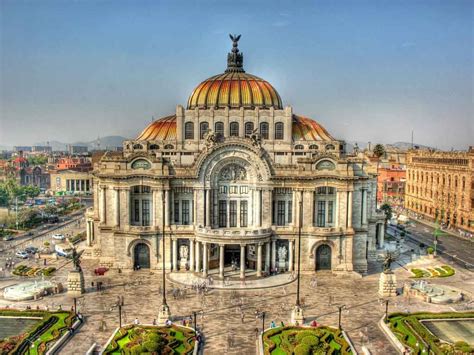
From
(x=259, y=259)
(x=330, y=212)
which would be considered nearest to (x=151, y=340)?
(x=259, y=259)

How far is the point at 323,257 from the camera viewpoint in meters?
70.9

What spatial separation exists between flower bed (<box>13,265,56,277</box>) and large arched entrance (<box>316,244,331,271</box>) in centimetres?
3835

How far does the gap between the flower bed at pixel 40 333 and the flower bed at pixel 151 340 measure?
18.8ft

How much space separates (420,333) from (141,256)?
4031cm

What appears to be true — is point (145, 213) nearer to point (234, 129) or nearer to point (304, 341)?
point (234, 129)

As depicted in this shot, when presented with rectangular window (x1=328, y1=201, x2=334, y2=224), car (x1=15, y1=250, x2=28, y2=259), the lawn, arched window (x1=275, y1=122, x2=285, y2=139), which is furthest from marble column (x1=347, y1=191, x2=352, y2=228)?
car (x1=15, y1=250, x2=28, y2=259)

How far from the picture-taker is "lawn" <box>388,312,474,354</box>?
142 ft

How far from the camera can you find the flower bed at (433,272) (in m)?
70.4

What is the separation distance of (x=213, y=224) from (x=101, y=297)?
1948cm

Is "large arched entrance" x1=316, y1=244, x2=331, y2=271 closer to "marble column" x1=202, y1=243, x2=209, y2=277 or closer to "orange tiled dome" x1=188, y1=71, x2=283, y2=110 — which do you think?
"marble column" x1=202, y1=243, x2=209, y2=277

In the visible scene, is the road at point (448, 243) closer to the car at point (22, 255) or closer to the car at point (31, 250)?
the car at point (31, 250)

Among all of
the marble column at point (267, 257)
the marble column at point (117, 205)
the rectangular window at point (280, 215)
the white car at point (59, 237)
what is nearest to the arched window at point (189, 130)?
the marble column at point (117, 205)

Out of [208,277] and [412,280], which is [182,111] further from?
[412,280]

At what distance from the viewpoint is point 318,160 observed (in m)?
69.6
